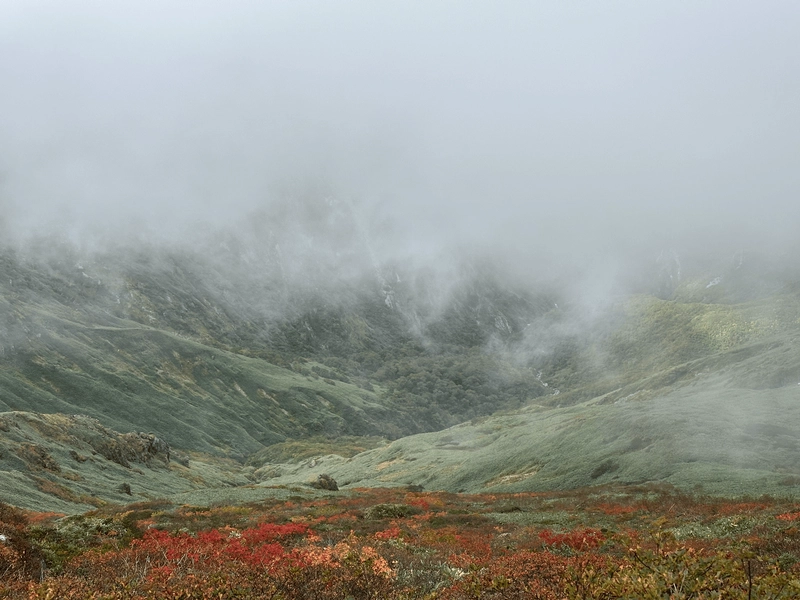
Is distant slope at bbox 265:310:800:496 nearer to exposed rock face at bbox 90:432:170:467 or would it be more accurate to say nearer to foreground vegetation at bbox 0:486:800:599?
foreground vegetation at bbox 0:486:800:599

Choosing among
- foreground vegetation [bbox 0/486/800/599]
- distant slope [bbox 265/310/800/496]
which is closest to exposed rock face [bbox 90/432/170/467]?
distant slope [bbox 265/310/800/496]

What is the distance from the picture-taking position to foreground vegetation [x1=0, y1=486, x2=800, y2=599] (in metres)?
7.58

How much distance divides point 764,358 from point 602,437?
70.2m

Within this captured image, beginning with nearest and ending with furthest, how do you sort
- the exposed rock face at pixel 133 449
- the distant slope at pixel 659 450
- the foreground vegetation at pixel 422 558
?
the foreground vegetation at pixel 422 558
the distant slope at pixel 659 450
the exposed rock face at pixel 133 449

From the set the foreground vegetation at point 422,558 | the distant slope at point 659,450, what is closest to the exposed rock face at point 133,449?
the distant slope at point 659,450

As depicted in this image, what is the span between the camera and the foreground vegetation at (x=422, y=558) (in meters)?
7.58

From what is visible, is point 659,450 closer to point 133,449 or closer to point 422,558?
point 422,558

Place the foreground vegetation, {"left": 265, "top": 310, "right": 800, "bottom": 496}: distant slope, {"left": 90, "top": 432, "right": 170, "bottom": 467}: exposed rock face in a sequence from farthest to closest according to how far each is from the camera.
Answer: {"left": 90, "top": 432, "right": 170, "bottom": 467}: exposed rock face
{"left": 265, "top": 310, "right": 800, "bottom": 496}: distant slope
the foreground vegetation

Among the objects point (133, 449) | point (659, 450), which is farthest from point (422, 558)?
point (133, 449)

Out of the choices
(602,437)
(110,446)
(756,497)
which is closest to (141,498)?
(110,446)

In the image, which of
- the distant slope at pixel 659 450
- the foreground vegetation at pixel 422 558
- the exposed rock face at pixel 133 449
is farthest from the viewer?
the exposed rock face at pixel 133 449

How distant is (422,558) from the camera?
15.5 meters

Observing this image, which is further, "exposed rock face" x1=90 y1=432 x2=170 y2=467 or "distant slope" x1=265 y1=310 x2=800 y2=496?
"exposed rock face" x1=90 y1=432 x2=170 y2=467

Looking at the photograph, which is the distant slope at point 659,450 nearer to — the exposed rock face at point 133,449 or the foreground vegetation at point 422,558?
the foreground vegetation at point 422,558
